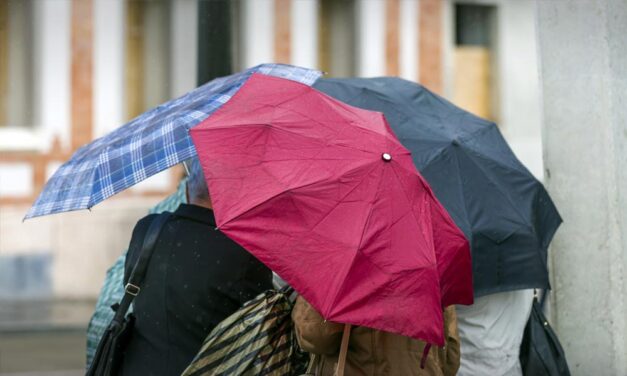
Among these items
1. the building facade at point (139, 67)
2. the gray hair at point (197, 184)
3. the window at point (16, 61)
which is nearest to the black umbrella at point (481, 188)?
the gray hair at point (197, 184)

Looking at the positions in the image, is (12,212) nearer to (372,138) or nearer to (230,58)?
(230,58)

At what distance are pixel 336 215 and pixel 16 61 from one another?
15835 millimetres

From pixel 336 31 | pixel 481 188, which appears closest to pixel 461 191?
pixel 481 188

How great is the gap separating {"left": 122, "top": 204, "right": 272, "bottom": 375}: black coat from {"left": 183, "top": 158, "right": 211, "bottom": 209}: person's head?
0.17ft

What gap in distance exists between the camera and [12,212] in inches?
709

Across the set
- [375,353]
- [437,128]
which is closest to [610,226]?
[437,128]

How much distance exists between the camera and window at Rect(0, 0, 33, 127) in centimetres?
1845

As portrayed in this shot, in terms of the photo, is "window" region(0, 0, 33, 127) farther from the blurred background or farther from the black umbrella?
the black umbrella

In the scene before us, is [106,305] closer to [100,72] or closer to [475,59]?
[100,72]

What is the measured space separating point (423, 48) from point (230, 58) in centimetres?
1317

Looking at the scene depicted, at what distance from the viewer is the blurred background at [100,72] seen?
18031 millimetres

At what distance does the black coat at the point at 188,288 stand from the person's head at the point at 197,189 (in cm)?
5

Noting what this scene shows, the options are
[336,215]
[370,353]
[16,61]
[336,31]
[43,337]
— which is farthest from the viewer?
[336,31]

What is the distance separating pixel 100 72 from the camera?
60.8ft
